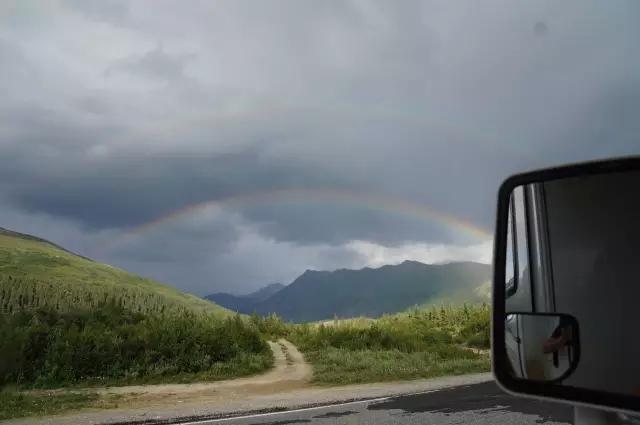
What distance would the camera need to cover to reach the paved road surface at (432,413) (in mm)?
8695

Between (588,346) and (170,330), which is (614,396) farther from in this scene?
(170,330)

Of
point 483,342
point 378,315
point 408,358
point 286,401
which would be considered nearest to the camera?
point 286,401

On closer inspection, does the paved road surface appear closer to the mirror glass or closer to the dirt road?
the dirt road

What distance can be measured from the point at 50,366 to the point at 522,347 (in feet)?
54.1

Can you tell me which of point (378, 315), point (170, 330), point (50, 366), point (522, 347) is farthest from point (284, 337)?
point (522, 347)

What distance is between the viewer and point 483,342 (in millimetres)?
28547

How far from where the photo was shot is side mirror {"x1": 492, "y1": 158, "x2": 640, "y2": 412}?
1.41 metres

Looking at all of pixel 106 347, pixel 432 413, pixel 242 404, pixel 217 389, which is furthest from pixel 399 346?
pixel 432 413

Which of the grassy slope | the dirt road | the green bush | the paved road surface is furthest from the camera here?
the grassy slope

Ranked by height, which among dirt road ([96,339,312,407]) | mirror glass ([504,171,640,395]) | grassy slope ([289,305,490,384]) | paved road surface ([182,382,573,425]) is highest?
mirror glass ([504,171,640,395])

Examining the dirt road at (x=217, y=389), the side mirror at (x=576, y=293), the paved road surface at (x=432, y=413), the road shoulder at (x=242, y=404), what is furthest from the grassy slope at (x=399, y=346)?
the side mirror at (x=576, y=293)

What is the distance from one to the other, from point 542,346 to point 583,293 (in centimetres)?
17

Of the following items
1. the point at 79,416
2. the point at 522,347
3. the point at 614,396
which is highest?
the point at 522,347

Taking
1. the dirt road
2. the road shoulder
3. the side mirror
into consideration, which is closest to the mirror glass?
the side mirror
